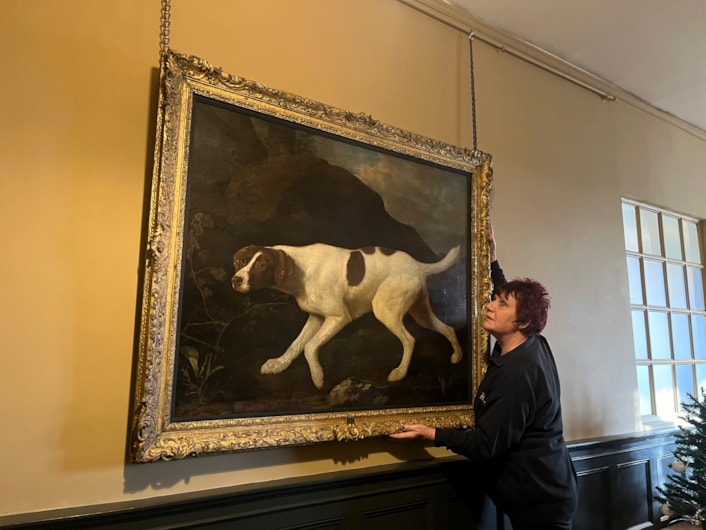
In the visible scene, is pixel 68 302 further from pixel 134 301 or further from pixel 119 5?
pixel 119 5

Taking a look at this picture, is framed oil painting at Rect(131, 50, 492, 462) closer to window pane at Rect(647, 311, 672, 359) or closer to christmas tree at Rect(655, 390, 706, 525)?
christmas tree at Rect(655, 390, 706, 525)

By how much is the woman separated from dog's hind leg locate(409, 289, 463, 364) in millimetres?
255

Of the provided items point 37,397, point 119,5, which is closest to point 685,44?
point 119,5

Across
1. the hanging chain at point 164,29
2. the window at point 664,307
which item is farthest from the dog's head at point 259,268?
the window at point 664,307

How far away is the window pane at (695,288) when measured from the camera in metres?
3.83

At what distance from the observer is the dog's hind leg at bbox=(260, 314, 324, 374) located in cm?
181

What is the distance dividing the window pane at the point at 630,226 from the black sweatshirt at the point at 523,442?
6.38ft

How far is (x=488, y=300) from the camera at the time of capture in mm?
2387

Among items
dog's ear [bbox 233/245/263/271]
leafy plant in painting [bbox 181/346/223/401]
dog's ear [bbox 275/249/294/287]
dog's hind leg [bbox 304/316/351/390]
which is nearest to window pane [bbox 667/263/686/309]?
dog's hind leg [bbox 304/316/351/390]

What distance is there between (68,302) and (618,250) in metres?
2.99

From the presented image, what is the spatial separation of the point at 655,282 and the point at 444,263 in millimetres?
2133

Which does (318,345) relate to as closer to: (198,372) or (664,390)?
(198,372)

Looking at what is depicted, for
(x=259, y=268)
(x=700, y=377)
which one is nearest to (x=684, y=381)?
(x=700, y=377)

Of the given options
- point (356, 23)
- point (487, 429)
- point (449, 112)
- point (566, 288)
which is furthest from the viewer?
point (566, 288)
